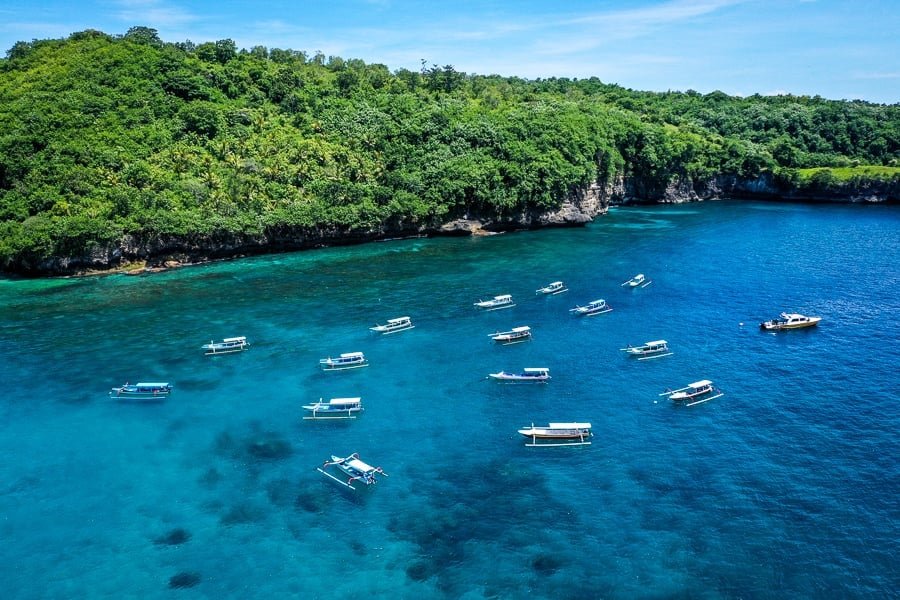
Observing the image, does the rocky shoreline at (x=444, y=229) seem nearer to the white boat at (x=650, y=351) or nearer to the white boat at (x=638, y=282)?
the white boat at (x=638, y=282)

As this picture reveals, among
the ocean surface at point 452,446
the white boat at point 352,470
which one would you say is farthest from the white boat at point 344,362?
the white boat at point 352,470

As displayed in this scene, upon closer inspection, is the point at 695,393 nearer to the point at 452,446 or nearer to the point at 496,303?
the point at 452,446

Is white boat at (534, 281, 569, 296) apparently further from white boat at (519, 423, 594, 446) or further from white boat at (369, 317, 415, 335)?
white boat at (519, 423, 594, 446)

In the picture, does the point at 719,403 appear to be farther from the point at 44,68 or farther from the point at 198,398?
the point at 44,68

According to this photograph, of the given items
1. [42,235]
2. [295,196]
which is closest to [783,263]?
[295,196]

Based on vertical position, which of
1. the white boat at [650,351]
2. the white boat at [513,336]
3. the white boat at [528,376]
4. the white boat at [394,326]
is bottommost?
the white boat at [528,376]
